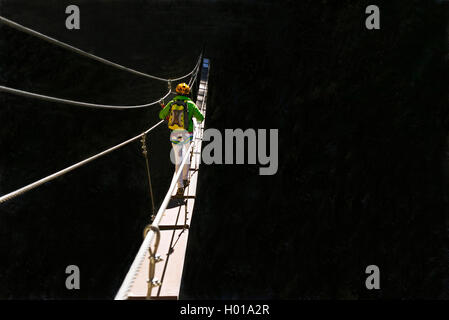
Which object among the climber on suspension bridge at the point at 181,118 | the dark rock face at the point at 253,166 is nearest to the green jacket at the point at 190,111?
the climber on suspension bridge at the point at 181,118

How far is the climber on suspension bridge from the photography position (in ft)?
11.7

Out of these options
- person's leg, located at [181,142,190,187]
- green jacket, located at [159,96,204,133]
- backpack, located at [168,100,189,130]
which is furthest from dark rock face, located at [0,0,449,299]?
backpack, located at [168,100,189,130]

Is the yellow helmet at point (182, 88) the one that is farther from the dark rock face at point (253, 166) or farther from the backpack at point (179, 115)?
the dark rock face at point (253, 166)

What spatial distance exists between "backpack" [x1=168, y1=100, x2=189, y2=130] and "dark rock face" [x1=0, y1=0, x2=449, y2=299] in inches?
256

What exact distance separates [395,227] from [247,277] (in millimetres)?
4869

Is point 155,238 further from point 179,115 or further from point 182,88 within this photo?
point 182,88

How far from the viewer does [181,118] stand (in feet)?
11.7

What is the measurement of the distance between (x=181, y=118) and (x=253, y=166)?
280 inches

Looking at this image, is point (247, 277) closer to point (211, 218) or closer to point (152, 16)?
point (211, 218)

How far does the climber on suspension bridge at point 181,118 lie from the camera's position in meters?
Answer: 3.56

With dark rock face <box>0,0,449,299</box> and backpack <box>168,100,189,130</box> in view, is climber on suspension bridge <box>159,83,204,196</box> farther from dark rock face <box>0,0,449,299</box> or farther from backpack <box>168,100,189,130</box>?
dark rock face <box>0,0,449,299</box>

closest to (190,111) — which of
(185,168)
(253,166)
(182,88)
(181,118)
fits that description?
(181,118)

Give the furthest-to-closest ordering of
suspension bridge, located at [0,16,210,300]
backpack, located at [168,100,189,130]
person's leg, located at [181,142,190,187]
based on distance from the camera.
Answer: person's leg, located at [181,142,190,187] → backpack, located at [168,100,189,130] → suspension bridge, located at [0,16,210,300]

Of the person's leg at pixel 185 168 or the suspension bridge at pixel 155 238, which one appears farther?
the person's leg at pixel 185 168
